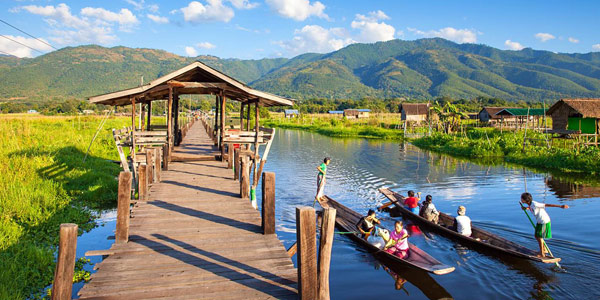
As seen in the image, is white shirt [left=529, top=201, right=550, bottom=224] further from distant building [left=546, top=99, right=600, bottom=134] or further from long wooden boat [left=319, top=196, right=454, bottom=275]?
distant building [left=546, top=99, right=600, bottom=134]

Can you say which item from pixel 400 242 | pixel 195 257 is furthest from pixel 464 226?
pixel 195 257

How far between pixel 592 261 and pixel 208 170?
11.1 m

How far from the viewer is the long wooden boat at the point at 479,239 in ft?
29.3

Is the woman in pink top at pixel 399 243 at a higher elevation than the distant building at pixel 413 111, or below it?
below

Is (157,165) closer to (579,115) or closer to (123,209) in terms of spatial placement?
(123,209)

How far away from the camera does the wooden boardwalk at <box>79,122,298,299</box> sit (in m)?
4.79

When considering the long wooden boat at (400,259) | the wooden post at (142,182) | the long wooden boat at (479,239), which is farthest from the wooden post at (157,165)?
the long wooden boat at (479,239)

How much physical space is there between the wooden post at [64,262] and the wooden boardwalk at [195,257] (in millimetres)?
376

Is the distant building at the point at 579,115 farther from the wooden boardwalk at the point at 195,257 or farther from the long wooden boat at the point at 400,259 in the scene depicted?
the wooden boardwalk at the point at 195,257

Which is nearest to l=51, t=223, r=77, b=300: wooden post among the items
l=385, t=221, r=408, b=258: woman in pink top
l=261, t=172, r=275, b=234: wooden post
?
l=261, t=172, r=275, b=234: wooden post

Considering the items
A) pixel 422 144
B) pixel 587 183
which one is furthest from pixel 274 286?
pixel 422 144

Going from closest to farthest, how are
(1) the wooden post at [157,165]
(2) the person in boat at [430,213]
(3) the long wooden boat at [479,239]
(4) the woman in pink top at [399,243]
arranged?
1. (3) the long wooden boat at [479,239]
2. (4) the woman in pink top at [399,243]
3. (1) the wooden post at [157,165]
4. (2) the person in boat at [430,213]

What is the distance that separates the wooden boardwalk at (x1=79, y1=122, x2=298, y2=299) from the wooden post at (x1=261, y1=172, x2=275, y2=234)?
185 millimetres

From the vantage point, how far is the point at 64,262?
14.0 feet
